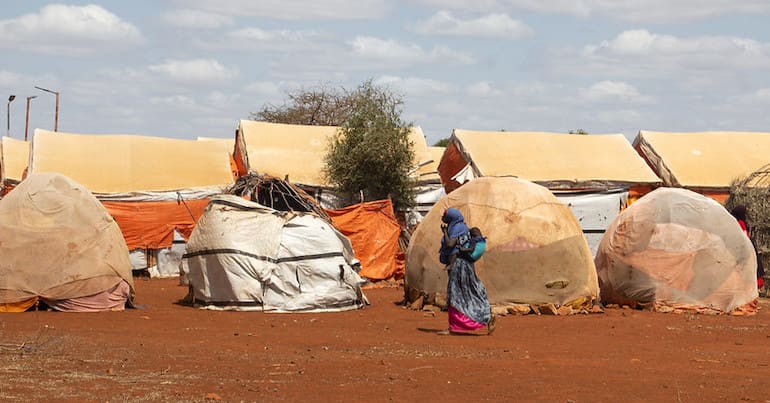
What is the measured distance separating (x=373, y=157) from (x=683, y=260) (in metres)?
11.0

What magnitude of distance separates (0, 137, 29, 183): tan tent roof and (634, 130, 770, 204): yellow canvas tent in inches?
627

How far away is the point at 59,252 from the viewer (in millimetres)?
14812

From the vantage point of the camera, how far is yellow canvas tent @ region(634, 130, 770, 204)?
27.7 m

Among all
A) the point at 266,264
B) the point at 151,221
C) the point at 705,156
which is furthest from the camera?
the point at 705,156

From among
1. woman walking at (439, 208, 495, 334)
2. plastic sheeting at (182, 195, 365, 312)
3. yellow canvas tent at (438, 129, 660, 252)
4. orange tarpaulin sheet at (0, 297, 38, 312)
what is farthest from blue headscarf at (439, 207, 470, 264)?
yellow canvas tent at (438, 129, 660, 252)

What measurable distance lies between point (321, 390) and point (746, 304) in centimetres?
1000

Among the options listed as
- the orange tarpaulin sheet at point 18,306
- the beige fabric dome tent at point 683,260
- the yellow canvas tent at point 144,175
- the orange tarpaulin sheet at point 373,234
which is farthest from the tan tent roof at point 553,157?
the orange tarpaulin sheet at point 18,306

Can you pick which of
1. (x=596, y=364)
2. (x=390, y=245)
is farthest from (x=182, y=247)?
(x=596, y=364)

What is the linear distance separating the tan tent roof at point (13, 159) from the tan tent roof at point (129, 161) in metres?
1.01

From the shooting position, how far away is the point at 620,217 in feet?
57.9

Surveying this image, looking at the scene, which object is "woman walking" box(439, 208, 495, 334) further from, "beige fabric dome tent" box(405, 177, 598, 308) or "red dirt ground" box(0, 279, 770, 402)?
"beige fabric dome tent" box(405, 177, 598, 308)

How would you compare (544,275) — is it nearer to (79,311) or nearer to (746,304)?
(746,304)

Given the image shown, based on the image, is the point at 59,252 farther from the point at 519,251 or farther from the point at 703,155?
the point at 703,155

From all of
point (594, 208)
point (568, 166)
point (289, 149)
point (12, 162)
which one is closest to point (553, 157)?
point (568, 166)
